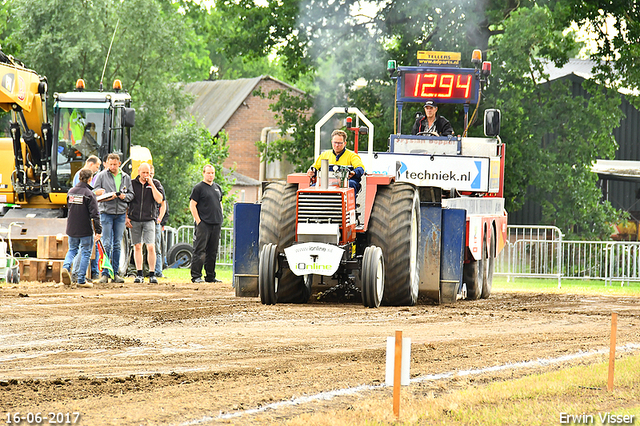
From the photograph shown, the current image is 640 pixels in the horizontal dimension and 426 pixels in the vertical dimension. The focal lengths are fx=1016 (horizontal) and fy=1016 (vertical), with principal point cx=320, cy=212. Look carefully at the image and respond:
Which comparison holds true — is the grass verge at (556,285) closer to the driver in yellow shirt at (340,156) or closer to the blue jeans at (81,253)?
the driver in yellow shirt at (340,156)

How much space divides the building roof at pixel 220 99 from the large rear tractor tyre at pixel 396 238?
39.6 m

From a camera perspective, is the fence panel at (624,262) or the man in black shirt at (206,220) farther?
the fence panel at (624,262)

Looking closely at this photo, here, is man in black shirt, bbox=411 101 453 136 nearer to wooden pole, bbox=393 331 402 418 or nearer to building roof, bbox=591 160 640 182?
wooden pole, bbox=393 331 402 418

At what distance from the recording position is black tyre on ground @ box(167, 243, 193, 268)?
23.3 meters

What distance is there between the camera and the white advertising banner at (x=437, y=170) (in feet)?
50.1

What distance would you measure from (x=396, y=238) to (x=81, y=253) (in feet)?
18.3

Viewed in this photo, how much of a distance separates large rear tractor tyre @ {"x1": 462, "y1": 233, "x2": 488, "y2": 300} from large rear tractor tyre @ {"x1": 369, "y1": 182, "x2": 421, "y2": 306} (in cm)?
238

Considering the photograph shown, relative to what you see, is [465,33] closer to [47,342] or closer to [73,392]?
[47,342]

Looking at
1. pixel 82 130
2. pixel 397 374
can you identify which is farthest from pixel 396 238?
pixel 82 130

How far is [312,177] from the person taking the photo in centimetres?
1262

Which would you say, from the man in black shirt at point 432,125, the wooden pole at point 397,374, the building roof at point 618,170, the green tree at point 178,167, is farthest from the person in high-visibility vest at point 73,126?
the building roof at point 618,170

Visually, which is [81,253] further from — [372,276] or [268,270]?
[372,276]

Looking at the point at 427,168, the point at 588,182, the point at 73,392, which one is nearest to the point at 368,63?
the point at 588,182

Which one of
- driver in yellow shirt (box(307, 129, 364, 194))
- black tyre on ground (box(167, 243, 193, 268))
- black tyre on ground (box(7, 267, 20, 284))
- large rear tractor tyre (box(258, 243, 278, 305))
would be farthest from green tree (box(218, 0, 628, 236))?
large rear tractor tyre (box(258, 243, 278, 305))
